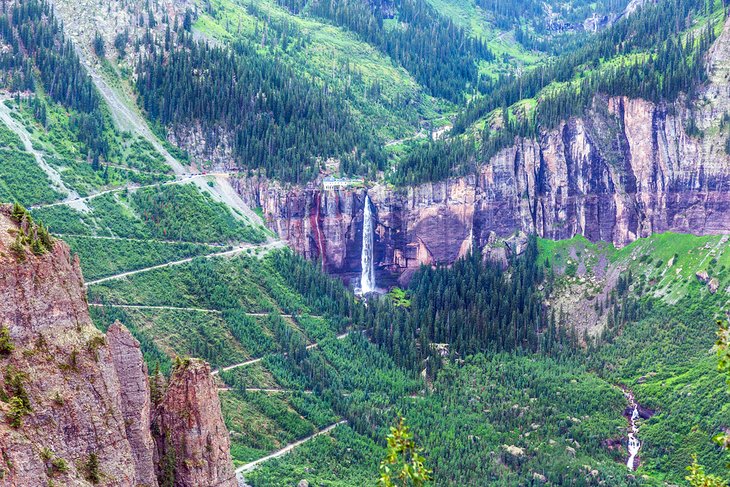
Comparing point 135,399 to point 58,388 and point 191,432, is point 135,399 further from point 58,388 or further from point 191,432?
point 58,388

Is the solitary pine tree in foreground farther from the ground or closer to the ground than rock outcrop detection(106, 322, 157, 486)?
farther from the ground

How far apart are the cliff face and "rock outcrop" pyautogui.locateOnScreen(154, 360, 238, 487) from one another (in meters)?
4.92

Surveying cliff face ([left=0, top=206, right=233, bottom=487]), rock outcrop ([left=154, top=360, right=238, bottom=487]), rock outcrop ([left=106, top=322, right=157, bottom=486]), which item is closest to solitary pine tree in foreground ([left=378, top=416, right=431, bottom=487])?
cliff face ([left=0, top=206, right=233, bottom=487])

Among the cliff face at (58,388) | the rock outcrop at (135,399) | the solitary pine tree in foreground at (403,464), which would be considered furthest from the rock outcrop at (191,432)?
the solitary pine tree in foreground at (403,464)

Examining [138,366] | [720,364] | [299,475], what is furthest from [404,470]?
[299,475]

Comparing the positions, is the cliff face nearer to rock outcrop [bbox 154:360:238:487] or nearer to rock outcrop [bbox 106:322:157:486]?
rock outcrop [bbox 106:322:157:486]

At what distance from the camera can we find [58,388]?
106000 mm

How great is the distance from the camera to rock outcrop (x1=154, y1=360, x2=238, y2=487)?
4722 inches

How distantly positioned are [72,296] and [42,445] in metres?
11.5

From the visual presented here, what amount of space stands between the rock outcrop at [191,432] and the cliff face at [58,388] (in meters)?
4.92

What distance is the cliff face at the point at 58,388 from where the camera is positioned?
10250cm

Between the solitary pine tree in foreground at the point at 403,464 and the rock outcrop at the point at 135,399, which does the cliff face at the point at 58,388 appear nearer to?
the rock outcrop at the point at 135,399

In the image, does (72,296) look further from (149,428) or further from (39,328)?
(149,428)

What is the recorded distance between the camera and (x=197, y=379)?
4820 inches
